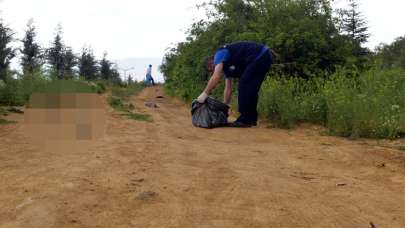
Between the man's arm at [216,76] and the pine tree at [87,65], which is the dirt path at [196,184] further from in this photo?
the pine tree at [87,65]

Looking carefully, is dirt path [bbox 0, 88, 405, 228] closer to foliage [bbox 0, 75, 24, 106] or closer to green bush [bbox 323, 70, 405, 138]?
green bush [bbox 323, 70, 405, 138]

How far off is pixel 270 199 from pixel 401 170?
5.76 ft

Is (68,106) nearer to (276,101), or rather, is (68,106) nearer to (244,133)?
(244,133)

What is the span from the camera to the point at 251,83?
7.85 m

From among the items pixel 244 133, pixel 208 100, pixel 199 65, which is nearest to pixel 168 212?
pixel 244 133

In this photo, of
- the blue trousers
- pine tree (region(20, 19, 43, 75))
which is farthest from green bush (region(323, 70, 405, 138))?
pine tree (region(20, 19, 43, 75))

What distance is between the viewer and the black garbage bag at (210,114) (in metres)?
7.81

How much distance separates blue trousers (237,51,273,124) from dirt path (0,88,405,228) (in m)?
1.97

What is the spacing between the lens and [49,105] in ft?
20.4

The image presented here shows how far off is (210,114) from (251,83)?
2.72 feet

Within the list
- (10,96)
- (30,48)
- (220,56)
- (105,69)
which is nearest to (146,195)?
(220,56)

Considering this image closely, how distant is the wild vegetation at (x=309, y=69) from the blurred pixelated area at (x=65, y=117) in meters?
3.33

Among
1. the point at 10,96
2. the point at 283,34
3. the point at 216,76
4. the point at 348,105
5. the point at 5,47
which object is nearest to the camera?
the point at 348,105

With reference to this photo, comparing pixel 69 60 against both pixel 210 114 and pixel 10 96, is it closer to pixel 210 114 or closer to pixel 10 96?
pixel 10 96
